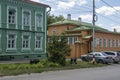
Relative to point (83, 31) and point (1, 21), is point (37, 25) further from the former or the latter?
point (83, 31)

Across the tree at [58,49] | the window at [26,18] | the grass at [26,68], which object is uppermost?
the window at [26,18]

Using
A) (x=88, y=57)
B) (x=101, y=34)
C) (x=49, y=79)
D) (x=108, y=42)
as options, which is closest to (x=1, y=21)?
(x=88, y=57)

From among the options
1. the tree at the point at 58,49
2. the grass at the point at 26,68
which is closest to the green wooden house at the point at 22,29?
the tree at the point at 58,49

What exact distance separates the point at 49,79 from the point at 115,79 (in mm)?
4126

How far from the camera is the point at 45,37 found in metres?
42.2

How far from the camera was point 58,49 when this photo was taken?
2952 centimetres

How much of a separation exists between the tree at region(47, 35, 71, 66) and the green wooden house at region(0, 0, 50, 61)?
829cm

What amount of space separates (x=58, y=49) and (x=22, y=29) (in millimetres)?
10099

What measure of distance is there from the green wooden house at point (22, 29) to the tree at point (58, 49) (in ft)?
27.2

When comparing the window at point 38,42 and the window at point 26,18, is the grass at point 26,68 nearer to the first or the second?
the window at point 26,18

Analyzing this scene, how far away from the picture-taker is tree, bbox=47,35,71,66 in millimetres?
29359

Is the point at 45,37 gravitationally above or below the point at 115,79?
above

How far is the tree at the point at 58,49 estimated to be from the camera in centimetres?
2936

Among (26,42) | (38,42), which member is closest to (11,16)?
(26,42)
